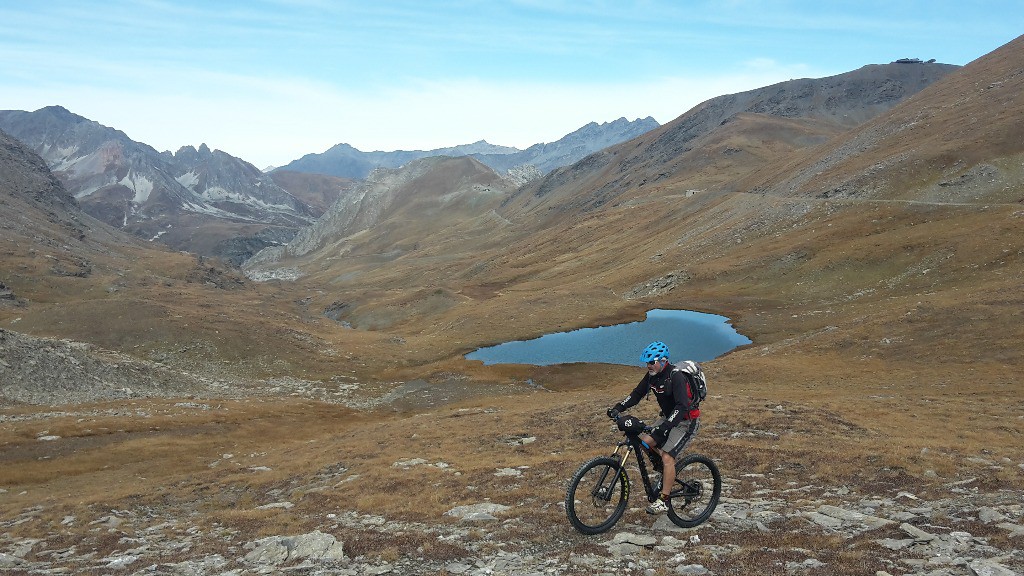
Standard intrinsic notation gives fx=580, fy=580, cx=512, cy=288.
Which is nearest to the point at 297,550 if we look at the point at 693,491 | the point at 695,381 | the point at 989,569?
the point at 693,491

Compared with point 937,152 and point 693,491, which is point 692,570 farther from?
point 937,152

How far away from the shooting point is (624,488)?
14.9 m

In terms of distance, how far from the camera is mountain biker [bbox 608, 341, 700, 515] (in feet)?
46.6

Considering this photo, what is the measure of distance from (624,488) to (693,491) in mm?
1787

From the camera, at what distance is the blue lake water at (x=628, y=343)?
7562 centimetres

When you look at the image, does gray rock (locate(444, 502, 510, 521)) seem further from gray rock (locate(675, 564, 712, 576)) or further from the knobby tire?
gray rock (locate(675, 564, 712, 576))

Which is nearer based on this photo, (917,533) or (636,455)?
(917,533)

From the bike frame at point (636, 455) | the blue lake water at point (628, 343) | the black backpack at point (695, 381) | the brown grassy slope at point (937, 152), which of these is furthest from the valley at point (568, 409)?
the blue lake water at point (628, 343)

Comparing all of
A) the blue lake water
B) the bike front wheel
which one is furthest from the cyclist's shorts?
the blue lake water

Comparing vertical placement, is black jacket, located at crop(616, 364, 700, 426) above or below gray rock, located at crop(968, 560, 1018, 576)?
above

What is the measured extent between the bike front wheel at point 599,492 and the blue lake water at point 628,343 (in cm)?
6008

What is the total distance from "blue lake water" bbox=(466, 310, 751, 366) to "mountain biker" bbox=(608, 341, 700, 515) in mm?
60213

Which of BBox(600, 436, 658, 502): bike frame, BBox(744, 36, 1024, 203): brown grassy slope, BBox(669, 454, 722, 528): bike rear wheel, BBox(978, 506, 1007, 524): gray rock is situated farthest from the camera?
BBox(744, 36, 1024, 203): brown grassy slope

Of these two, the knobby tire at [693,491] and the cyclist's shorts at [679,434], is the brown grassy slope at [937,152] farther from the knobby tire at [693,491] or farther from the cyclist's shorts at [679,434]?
the cyclist's shorts at [679,434]
